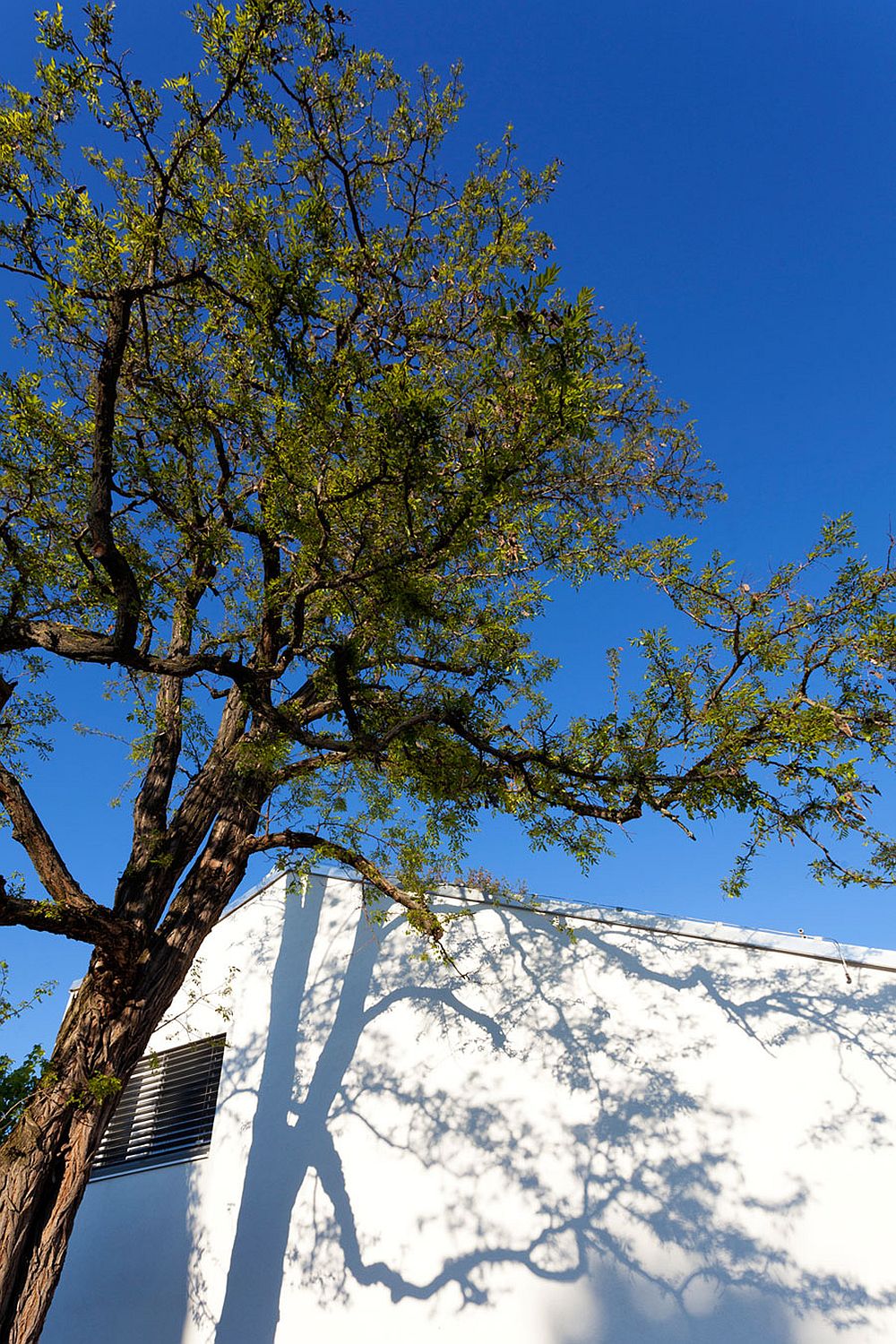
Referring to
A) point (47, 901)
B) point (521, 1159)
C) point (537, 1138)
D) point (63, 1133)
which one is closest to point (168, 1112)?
point (63, 1133)

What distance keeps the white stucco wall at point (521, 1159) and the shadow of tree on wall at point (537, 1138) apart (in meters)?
0.02

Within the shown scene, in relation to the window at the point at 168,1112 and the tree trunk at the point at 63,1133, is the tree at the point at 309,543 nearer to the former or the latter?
the tree trunk at the point at 63,1133

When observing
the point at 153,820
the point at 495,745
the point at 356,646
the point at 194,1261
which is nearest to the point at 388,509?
the point at 356,646

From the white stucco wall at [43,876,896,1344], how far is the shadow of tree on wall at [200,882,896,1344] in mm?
18

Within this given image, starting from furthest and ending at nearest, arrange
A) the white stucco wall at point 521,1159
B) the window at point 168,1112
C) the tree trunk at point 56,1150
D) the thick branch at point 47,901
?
the window at point 168,1112 < the white stucco wall at point 521,1159 < the thick branch at point 47,901 < the tree trunk at point 56,1150

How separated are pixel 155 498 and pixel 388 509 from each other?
243cm

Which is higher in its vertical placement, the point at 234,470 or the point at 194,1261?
the point at 234,470

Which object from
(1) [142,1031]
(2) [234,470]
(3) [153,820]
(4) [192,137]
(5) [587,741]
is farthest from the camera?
(2) [234,470]

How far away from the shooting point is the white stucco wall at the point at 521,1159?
545cm

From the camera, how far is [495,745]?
6.30 m

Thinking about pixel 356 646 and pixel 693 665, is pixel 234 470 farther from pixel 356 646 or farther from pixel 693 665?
pixel 693 665

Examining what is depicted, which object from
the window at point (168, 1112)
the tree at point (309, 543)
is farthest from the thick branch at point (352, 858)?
the window at point (168, 1112)

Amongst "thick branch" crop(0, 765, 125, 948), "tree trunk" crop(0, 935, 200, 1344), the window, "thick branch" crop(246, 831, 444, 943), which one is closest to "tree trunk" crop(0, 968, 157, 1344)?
"tree trunk" crop(0, 935, 200, 1344)

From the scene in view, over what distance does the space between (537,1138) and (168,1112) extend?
13.3 feet
